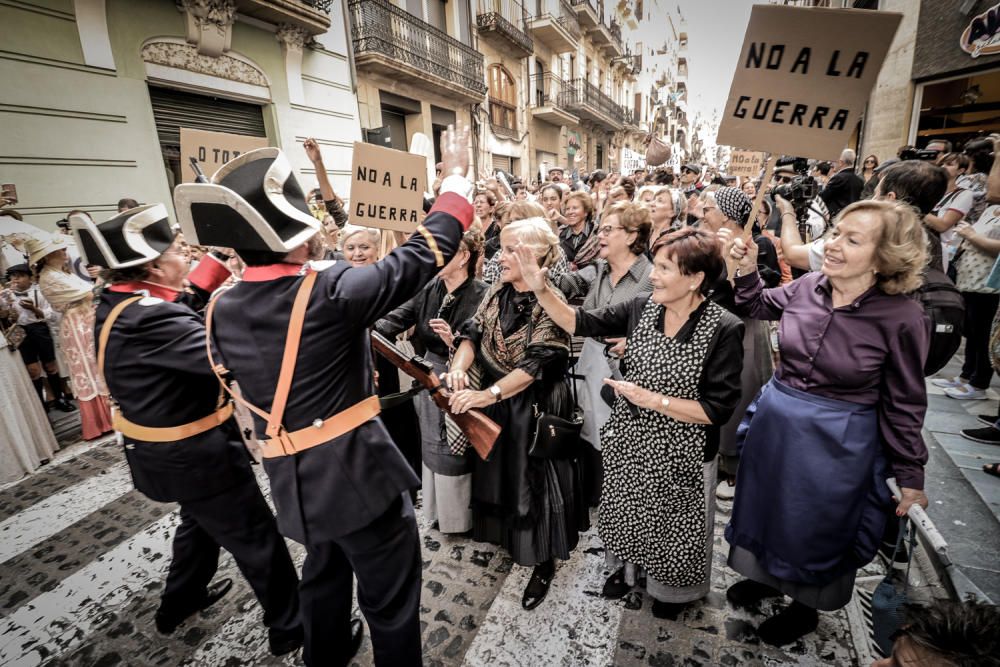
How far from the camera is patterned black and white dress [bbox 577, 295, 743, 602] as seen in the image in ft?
6.73

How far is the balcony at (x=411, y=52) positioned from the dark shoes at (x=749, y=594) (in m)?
12.7

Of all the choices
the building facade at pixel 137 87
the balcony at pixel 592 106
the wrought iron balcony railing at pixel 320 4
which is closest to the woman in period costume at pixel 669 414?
the building facade at pixel 137 87

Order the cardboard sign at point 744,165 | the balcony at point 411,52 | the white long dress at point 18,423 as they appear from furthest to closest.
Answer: the balcony at point 411,52, the cardboard sign at point 744,165, the white long dress at point 18,423

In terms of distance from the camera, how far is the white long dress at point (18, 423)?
4.07 m

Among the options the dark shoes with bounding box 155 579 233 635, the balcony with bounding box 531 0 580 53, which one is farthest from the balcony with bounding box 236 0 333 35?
the balcony with bounding box 531 0 580 53

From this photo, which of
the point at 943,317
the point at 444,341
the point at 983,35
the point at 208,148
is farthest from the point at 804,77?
the point at 983,35

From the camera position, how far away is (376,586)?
1877 mm

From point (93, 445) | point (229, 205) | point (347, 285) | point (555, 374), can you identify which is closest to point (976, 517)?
point (555, 374)

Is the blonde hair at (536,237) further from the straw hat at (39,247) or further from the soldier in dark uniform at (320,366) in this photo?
the straw hat at (39,247)

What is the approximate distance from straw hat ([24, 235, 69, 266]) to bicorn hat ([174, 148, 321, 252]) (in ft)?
14.2

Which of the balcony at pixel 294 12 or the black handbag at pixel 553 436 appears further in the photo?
the balcony at pixel 294 12

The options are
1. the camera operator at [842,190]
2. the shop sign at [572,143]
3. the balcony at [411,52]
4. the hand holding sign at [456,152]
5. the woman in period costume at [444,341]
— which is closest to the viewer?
the hand holding sign at [456,152]

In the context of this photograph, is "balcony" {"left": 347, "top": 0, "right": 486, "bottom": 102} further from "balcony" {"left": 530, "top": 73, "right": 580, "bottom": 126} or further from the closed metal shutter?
"balcony" {"left": 530, "top": 73, "right": 580, "bottom": 126}

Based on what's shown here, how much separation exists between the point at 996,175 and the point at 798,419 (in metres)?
2.54
